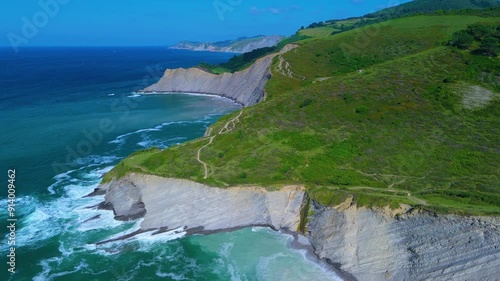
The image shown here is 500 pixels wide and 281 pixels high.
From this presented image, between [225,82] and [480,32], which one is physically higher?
[480,32]

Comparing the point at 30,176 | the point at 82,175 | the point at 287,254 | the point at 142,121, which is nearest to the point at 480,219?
the point at 287,254

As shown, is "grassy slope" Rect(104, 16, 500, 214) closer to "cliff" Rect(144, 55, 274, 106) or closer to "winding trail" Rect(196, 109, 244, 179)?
"winding trail" Rect(196, 109, 244, 179)

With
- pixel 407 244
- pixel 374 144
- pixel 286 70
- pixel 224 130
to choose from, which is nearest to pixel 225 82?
pixel 286 70


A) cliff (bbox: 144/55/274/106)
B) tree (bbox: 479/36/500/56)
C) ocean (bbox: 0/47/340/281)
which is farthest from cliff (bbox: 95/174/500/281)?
cliff (bbox: 144/55/274/106)
